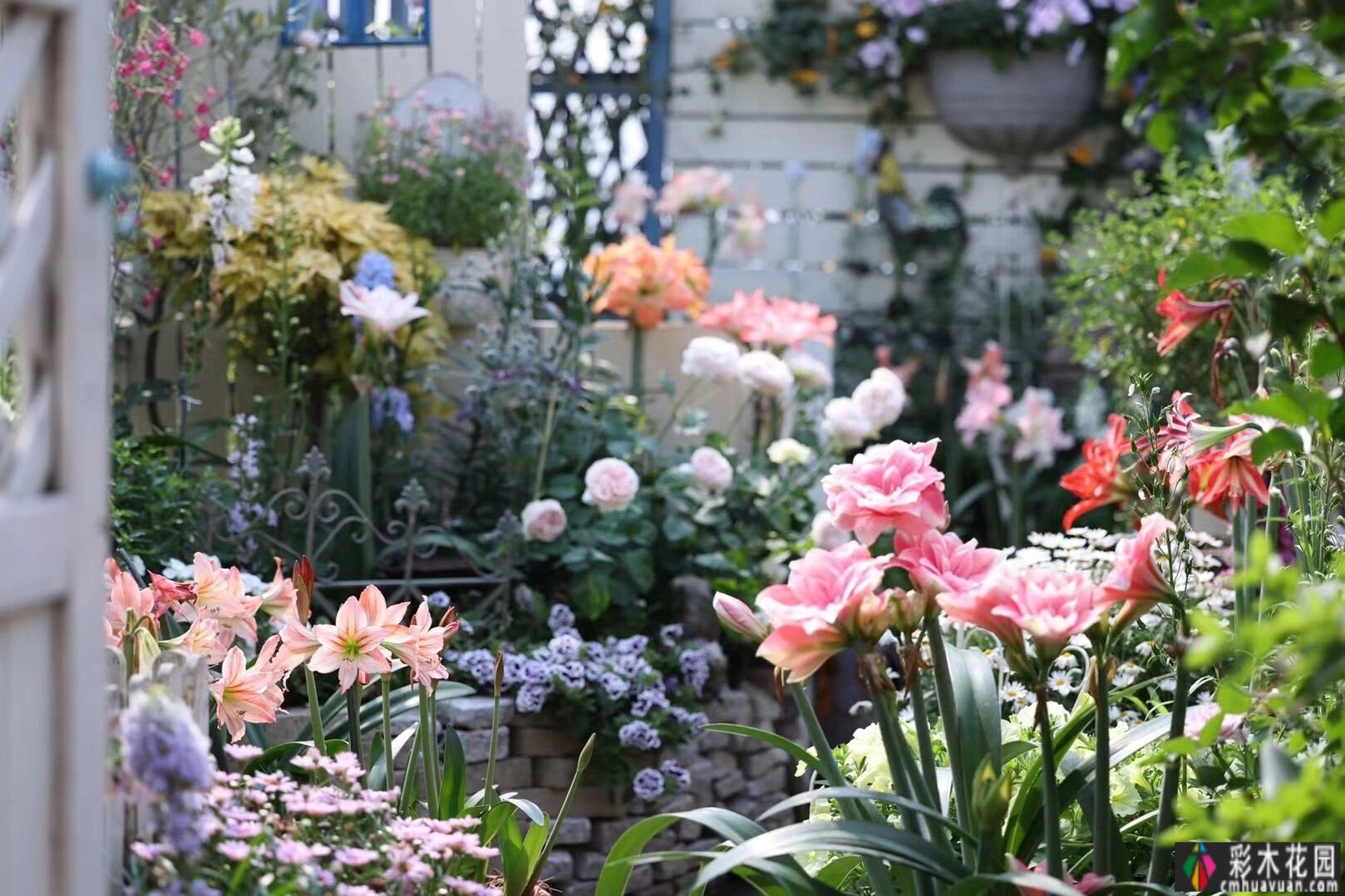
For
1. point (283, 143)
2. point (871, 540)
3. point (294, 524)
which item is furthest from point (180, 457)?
point (871, 540)

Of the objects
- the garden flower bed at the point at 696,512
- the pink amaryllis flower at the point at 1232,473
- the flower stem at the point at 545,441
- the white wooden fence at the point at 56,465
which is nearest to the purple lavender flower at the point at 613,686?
the garden flower bed at the point at 696,512

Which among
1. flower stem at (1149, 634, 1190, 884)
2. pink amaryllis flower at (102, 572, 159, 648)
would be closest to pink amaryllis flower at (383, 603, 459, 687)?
pink amaryllis flower at (102, 572, 159, 648)

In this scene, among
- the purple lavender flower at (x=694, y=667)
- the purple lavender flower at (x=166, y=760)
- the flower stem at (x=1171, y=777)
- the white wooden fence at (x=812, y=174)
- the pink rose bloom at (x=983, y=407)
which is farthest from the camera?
the white wooden fence at (x=812, y=174)

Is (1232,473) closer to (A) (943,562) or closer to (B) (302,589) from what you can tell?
(A) (943,562)

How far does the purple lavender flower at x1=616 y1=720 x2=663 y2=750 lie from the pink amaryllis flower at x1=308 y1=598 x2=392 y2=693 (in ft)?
3.90

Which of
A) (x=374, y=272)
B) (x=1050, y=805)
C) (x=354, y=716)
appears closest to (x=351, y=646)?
(x=354, y=716)

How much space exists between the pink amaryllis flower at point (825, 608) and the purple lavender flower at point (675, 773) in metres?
1.56

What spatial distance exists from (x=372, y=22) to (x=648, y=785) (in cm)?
230

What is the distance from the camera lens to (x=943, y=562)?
1.40 meters

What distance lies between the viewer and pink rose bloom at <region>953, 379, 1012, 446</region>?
15.4ft

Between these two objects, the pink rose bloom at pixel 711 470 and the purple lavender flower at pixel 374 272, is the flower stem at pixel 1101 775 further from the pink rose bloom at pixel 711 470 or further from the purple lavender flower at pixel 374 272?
the purple lavender flower at pixel 374 272

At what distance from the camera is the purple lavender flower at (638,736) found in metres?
2.82

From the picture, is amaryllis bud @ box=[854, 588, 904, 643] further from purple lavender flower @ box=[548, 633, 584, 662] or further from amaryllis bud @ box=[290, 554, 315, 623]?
purple lavender flower @ box=[548, 633, 584, 662]

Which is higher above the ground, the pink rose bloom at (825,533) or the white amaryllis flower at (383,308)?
the white amaryllis flower at (383,308)
